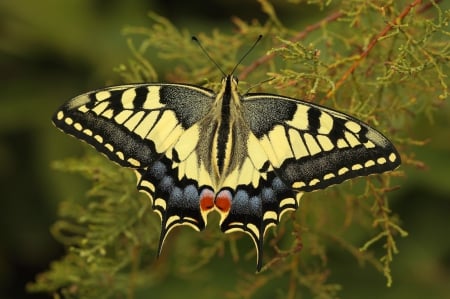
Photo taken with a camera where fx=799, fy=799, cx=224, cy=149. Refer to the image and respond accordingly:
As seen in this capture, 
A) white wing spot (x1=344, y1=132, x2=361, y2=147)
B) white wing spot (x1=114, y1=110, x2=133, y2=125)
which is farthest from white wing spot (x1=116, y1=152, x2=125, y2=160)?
white wing spot (x1=344, y1=132, x2=361, y2=147)

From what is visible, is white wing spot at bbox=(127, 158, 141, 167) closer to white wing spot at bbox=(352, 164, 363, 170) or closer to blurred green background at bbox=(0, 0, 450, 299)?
white wing spot at bbox=(352, 164, 363, 170)

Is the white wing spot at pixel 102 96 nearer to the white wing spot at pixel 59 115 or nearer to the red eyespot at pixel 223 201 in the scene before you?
the white wing spot at pixel 59 115

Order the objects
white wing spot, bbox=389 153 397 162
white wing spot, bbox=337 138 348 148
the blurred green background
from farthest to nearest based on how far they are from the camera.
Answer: the blurred green background
white wing spot, bbox=337 138 348 148
white wing spot, bbox=389 153 397 162

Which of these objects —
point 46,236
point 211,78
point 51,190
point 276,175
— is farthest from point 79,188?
point 276,175


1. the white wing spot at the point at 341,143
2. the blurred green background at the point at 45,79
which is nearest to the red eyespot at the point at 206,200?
the white wing spot at the point at 341,143

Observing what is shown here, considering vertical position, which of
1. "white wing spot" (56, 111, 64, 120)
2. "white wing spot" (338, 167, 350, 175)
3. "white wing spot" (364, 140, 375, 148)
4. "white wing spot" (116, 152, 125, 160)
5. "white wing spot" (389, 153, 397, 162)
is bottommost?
"white wing spot" (338, 167, 350, 175)

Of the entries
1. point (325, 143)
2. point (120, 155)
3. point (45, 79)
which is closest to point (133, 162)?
point (120, 155)

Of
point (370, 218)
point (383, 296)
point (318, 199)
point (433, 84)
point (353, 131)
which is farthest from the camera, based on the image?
point (383, 296)

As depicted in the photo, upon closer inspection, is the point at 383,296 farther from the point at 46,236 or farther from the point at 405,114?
the point at 46,236
